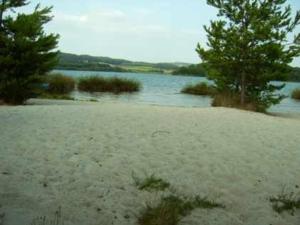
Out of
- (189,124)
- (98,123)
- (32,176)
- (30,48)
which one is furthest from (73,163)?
(30,48)

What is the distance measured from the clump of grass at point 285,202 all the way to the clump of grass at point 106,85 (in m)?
32.7

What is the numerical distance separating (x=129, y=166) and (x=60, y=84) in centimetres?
2979

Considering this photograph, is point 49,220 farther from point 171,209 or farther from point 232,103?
point 232,103

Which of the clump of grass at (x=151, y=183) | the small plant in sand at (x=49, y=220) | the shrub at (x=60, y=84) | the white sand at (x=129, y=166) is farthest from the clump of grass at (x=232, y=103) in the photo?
the shrub at (x=60, y=84)

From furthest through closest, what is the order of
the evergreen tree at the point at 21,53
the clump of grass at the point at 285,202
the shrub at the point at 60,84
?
the shrub at the point at 60,84, the evergreen tree at the point at 21,53, the clump of grass at the point at 285,202

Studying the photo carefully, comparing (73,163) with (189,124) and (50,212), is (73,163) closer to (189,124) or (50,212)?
(50,212)

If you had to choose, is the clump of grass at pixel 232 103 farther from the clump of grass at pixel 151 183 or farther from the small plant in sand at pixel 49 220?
the small plant in sand at pixel 49 220

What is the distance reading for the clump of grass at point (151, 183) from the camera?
676 centimetres

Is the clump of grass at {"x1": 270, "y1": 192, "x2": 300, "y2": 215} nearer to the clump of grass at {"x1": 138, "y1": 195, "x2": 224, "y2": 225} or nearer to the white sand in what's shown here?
the white sand

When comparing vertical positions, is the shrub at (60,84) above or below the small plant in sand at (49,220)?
below

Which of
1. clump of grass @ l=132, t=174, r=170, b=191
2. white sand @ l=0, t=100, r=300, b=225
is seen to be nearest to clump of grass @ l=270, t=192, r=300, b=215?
white sand @ l=0, t=100, r=300, b=225

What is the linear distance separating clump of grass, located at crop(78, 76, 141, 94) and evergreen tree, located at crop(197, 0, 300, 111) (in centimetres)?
2033

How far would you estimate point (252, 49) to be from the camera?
18.8m

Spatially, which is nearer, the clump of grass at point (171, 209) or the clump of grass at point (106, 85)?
the clump of grass at point (171, 209)
